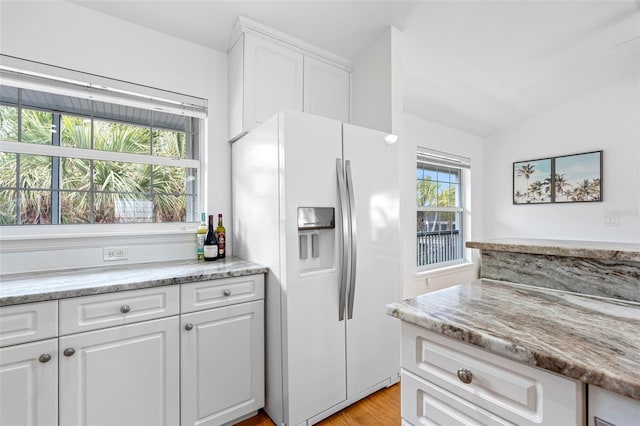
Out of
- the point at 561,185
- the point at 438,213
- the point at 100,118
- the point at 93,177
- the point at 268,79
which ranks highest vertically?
the point at 268,79

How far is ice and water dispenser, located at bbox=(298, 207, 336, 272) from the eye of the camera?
1764 mm

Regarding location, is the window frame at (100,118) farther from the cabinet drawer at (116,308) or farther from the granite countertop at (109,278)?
the cabinet drawer at (116,308)

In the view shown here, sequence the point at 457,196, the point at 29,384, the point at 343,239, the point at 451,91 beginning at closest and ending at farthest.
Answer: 1. the point at 29,384
2. the point at 343,239
3. the point at 451,91
4. the point at 457,196

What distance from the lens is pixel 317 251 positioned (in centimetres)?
189

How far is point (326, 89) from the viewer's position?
2465mm

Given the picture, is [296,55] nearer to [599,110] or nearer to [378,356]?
[378,356]

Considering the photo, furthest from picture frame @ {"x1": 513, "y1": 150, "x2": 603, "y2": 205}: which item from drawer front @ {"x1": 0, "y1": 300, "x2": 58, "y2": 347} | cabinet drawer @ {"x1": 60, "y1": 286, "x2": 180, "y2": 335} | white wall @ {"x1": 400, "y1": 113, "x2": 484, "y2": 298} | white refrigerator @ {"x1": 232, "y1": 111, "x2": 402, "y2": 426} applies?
drawer front @ {"x1": 0, "y1": 300, "x2": 58, "y2": 347}

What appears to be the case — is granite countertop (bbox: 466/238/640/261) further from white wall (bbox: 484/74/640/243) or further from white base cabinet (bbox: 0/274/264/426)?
white wall (bbox: 484/74/640/243)

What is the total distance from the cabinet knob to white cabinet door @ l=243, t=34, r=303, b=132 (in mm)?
1851

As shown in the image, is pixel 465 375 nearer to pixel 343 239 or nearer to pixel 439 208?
pixel 343 239

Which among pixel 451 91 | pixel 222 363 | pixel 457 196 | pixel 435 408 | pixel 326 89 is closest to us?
pixel 435 408

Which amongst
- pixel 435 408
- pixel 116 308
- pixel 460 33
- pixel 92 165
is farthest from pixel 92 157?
pixel 460 33

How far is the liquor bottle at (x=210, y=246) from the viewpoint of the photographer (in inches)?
80.7

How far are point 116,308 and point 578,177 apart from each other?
486 centimetres
